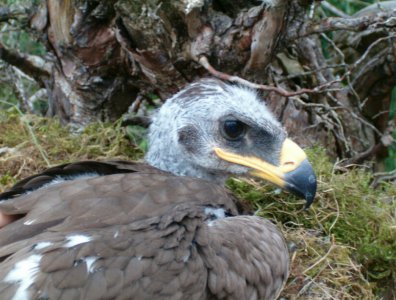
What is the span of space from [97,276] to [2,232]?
1.70 ft

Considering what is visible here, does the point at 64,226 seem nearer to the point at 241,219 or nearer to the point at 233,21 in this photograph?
the point at 241,219

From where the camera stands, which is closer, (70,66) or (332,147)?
(70,66)

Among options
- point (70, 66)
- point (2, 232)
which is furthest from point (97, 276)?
point (70, 66)

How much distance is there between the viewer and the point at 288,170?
9.69ft

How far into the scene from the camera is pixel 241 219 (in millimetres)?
2654

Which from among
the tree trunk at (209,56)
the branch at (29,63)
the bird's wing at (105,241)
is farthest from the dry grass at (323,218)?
the branch at (29,63)

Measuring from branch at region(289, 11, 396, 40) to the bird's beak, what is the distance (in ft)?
2.89

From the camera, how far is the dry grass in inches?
117

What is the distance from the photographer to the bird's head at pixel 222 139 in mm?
3031

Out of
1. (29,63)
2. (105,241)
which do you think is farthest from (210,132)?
(29,63)

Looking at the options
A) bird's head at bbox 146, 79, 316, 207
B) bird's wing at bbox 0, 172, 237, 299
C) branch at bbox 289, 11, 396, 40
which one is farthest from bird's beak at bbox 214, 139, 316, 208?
branch at bbox 289, 11, 396, 40

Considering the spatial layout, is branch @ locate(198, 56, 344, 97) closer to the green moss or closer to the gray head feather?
the gray head feather

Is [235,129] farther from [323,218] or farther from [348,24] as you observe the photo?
[348,24]

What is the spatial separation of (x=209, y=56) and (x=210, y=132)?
0.77 m
